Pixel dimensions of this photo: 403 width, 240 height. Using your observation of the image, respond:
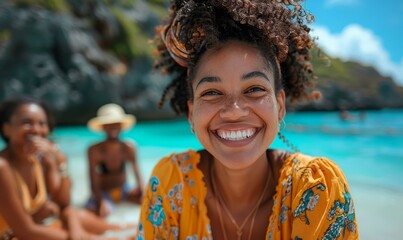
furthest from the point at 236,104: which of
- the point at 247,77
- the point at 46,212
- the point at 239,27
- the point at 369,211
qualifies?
the point at 369,211

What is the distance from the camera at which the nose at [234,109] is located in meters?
1.59

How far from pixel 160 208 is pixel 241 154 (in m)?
0.57

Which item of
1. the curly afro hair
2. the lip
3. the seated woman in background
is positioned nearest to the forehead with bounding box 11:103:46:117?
the seated woman in background

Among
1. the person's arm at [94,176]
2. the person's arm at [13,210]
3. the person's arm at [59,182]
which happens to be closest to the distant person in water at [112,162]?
the person's arm at [94,176]

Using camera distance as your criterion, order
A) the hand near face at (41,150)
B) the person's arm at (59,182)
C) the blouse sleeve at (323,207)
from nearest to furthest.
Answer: the blouse sleeve at (323,207)
the hand near face at (41,150)
the person's arm at (59,182)

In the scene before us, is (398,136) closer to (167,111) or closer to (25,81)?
(167,111)

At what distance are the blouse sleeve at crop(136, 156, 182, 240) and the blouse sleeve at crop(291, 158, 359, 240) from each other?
65cm

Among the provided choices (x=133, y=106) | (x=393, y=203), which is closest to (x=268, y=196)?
(x=393, y=203)

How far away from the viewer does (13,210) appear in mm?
2785

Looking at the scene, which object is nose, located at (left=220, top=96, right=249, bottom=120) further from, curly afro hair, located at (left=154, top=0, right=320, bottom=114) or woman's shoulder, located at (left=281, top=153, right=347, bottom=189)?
woman's shoulder, located at (left=281, top=153, right=347, bottom=189)

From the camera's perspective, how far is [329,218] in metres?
1.51

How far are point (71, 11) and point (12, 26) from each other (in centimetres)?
368

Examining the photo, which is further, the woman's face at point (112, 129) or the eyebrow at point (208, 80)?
the woman's face at point (112, 129)

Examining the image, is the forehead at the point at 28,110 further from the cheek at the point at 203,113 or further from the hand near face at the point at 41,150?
the cheek at the point at 203,113
